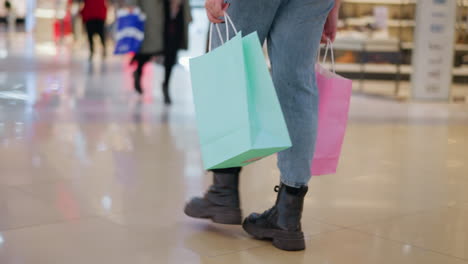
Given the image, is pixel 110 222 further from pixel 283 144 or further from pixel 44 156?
pixel 44 156

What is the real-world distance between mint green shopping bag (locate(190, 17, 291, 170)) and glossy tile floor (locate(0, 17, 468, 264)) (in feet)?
1.19

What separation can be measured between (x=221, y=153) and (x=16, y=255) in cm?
67

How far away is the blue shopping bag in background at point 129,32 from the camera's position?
6.63 metres

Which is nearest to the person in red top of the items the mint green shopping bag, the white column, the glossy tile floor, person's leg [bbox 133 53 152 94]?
person's leg [bbox 133 53 152 94]

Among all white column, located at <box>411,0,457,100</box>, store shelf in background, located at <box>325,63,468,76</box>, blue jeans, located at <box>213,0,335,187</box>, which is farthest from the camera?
store shelf in background, located at <box>325,63,468,76</box>

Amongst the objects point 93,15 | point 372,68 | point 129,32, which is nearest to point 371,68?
point 372,68

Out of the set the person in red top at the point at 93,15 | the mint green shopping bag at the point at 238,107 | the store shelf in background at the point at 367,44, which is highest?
the person in red top at the point at 93,15

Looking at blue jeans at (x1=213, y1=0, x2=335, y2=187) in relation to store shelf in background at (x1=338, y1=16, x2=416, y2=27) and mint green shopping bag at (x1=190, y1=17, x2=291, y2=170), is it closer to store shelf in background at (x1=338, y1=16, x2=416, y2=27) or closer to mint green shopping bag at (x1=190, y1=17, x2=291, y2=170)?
mint green shopping bag at (x1=190, y1=17, x2=291, y2=170)

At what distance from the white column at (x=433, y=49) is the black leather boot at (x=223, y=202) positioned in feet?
18.4

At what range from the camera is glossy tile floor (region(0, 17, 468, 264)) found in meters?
2.16

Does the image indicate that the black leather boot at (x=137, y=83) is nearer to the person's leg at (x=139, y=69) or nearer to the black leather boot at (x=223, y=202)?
the person's leg at (x=139, y=69)

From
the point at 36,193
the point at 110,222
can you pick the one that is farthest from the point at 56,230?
the point at 36,193

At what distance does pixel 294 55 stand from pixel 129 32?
4.74 metres

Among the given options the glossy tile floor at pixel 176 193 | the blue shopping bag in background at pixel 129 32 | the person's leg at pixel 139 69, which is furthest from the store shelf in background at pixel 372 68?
the glossy tile floor at pixel 176 193
